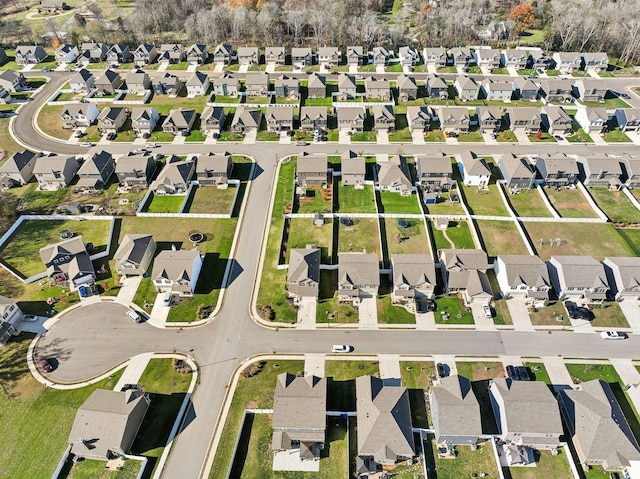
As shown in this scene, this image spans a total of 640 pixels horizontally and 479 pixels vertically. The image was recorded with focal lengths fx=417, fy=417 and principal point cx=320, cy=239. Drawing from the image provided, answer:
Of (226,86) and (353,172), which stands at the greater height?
(226,86)

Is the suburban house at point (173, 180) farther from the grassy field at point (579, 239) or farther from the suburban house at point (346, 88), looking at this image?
the grassy field at point (579, 239)

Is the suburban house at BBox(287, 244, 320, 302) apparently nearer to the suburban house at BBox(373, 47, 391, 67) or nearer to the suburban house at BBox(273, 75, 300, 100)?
the suburban house at BBox(273, 75, 300, 100)

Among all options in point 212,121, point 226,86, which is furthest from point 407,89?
point 212,121

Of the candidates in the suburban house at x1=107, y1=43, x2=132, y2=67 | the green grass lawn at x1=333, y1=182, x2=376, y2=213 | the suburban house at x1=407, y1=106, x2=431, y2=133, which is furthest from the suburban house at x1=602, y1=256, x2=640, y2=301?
the suburban house at x1=107, y1=43, x2=132, y2=67

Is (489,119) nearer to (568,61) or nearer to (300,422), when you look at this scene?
(568,61)

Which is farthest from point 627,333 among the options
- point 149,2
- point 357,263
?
point 149,2

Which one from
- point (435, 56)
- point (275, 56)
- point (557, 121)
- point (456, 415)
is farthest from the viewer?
point (275, 56)

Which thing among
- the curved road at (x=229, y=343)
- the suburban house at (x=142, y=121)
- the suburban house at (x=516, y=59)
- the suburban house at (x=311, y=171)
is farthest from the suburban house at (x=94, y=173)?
the suburban house at (x=516, y=59)
